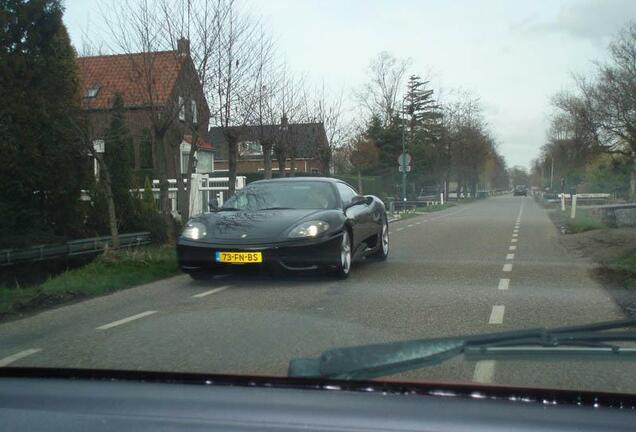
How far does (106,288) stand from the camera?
8.76m

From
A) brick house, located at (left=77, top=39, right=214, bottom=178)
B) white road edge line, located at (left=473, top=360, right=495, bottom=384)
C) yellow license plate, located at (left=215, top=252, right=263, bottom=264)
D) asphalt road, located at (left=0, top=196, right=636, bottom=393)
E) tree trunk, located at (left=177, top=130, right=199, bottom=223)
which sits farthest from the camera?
tree trunk, located at (left=177, top=130, right=199, bottom=223)

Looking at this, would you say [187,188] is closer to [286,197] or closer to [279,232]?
[286,197]

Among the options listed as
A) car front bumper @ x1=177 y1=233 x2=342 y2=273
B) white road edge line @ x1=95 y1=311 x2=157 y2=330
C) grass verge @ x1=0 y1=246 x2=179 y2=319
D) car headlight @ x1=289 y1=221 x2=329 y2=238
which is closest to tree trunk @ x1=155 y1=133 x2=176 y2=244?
grass verge @ x1=0 y1=246 x2=179 y2=319

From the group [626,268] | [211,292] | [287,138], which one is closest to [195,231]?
[211,292]

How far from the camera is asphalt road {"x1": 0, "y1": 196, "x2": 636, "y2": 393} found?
10.7 feet

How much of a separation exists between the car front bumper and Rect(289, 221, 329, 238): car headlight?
90mm

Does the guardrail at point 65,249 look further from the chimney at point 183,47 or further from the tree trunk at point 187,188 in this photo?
the chimney at point 183,47

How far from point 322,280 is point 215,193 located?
10527mm

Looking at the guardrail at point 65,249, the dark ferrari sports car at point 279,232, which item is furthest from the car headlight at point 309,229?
the guardrail at point 65,249

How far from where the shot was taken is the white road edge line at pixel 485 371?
3027 mm

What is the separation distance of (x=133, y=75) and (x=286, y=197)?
5.40 m

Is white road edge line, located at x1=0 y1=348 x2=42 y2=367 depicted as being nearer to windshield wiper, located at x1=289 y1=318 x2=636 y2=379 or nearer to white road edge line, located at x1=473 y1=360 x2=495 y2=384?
windshield wiper, located at x1=289 y1=318 x2=636 y2=379

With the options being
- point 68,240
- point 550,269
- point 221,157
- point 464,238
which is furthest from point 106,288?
point 221,157

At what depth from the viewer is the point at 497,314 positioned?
6520 millimetres
